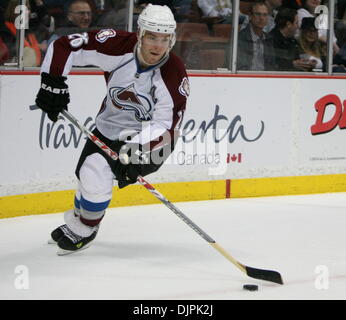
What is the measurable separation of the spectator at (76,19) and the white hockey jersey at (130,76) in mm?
1185

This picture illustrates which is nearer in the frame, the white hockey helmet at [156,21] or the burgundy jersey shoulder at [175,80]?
the white hockey helmet at [156,21]

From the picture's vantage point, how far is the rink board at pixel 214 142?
5.28m

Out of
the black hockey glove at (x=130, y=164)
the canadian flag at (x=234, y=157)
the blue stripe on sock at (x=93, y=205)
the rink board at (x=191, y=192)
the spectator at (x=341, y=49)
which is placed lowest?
the rink board at (x=191, y=192)

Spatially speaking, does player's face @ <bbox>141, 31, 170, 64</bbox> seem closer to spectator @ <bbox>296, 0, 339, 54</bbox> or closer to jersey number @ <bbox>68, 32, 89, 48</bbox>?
jersey number @ <bbox>68, 32, 89, 48</bbox>

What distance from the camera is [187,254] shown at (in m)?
4.63

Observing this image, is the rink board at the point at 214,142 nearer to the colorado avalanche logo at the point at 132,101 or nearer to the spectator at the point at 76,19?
the spectator at the point at 76,19

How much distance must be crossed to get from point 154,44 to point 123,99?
0.35 m

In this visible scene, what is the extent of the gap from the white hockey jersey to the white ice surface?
0.60 metres

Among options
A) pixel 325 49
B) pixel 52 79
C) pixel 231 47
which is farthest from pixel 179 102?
pixel 325 49

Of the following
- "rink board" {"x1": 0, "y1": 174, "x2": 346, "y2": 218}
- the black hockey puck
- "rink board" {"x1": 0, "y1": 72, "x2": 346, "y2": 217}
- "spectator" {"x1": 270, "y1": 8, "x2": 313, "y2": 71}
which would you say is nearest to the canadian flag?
"rink board" {"x1": 0, "y1": 72, "x2": 346, "y2": 217}

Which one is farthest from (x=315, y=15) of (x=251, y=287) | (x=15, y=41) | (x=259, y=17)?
(x=251, y=287)

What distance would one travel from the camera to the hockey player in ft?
13.8

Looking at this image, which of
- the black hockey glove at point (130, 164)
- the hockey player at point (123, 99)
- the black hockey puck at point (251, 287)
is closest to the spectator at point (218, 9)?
the hockey player at point (123, 99)

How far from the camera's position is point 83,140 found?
5590 mm
